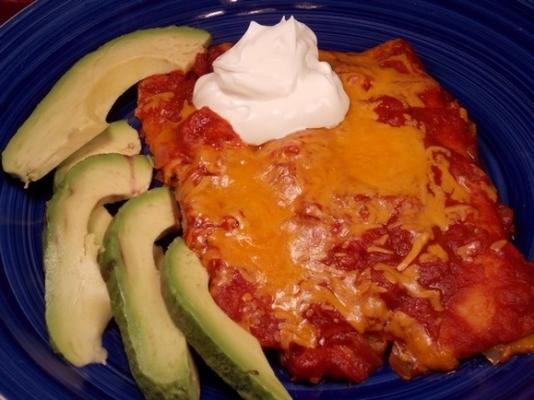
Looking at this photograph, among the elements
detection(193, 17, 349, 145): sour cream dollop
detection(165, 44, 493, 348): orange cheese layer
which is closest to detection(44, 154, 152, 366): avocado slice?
detection(165, 44, 493, 348): orange cheese layer

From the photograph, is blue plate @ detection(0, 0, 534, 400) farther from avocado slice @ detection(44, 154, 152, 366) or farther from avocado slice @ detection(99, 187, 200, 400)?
avocado slice @ detection(99, 187, 200, 400)

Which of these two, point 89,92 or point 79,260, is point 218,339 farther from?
point 89,92

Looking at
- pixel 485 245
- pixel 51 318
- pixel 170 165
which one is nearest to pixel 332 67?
pixel 170 165

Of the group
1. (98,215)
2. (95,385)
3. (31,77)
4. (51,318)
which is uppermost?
(31,77)

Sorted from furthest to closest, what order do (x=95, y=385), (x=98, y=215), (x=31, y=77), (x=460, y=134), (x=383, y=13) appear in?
(x=383, y=13)
(x=31, y=77)
(x=460, y=134)
(x=98, y=215)
(x=95, y=385)

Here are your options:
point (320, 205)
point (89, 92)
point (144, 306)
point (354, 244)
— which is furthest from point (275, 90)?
point (144, 306)

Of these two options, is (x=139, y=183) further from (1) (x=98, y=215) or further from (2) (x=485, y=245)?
(2) (x=485, y=245)
